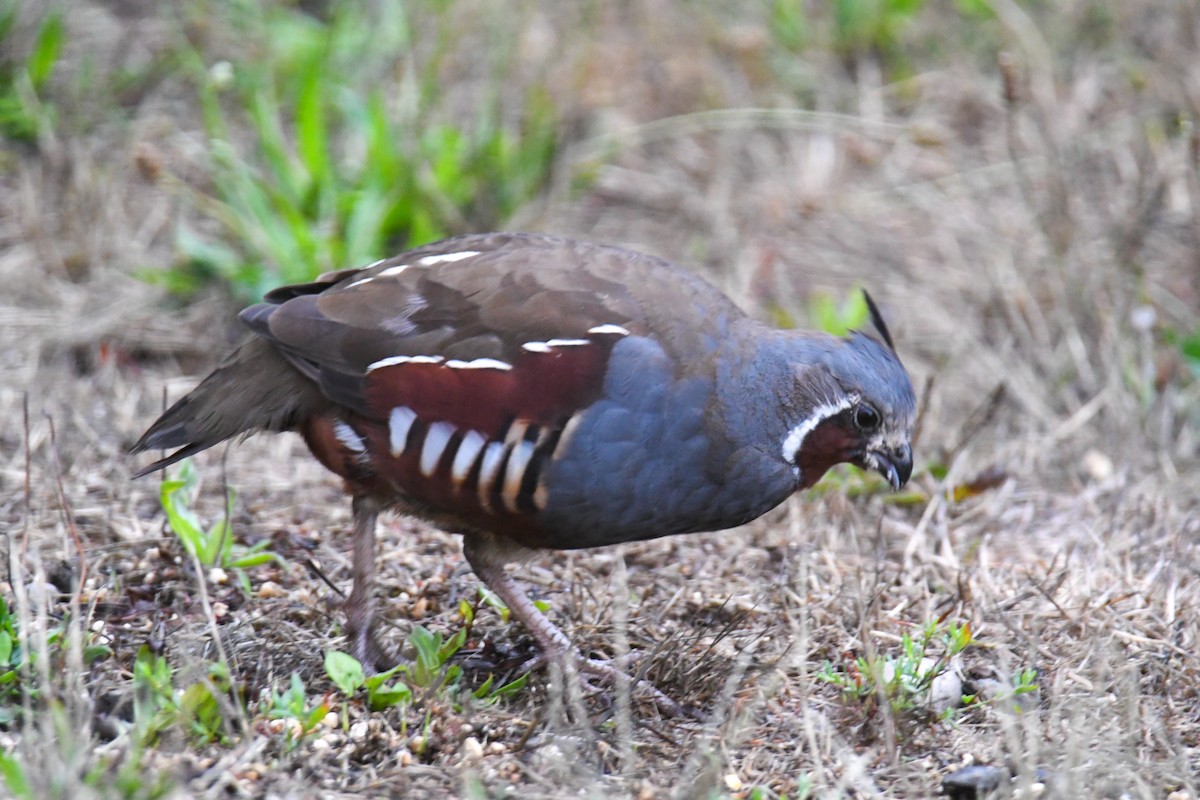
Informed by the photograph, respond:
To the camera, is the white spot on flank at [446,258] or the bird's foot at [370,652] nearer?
the bird's foot at [370,652]

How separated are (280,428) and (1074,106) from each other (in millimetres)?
5466

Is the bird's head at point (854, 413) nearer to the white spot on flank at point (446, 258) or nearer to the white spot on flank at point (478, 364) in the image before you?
the white spot on flank at point (478, 364)

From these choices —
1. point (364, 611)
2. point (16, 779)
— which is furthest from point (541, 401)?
point (16, 779)

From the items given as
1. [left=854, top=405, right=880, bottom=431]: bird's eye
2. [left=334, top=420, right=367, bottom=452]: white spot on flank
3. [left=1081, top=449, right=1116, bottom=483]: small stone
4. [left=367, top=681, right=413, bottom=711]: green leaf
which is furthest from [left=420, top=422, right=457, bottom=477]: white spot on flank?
[left=1081, top=449, right=1116, bottom=483]: small stone

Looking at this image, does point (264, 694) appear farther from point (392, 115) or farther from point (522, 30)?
point (522, 30)

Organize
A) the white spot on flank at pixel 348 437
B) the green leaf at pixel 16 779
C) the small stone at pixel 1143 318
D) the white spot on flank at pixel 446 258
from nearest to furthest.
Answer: the green leaf at pixel 16 779
the white spot on flank at pixel 348 437
the white spot on flank at pixel 446 258
the small stone at pixel 1143 318

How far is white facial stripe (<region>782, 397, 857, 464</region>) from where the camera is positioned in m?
4.27

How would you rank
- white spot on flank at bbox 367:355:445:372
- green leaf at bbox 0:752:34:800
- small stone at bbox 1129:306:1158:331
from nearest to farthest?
green leaf at bbox 0:752:34:800, white spot on flank at bbox 367:355:445:372, small stone at bbox 1129:306:1158:331

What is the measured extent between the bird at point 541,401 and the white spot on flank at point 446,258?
0.01 m

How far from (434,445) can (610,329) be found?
24.5 inches

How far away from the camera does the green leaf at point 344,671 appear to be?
3.84 metres

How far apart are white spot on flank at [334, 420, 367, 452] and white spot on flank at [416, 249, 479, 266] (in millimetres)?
563

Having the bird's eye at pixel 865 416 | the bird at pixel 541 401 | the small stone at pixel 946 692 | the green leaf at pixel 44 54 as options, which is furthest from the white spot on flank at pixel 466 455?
the green leaf at pixel 44 54

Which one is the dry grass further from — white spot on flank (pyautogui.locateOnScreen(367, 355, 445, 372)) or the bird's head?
white spot on flank (pyautogui.locateOnScreen(367, 355, 445, 372))
